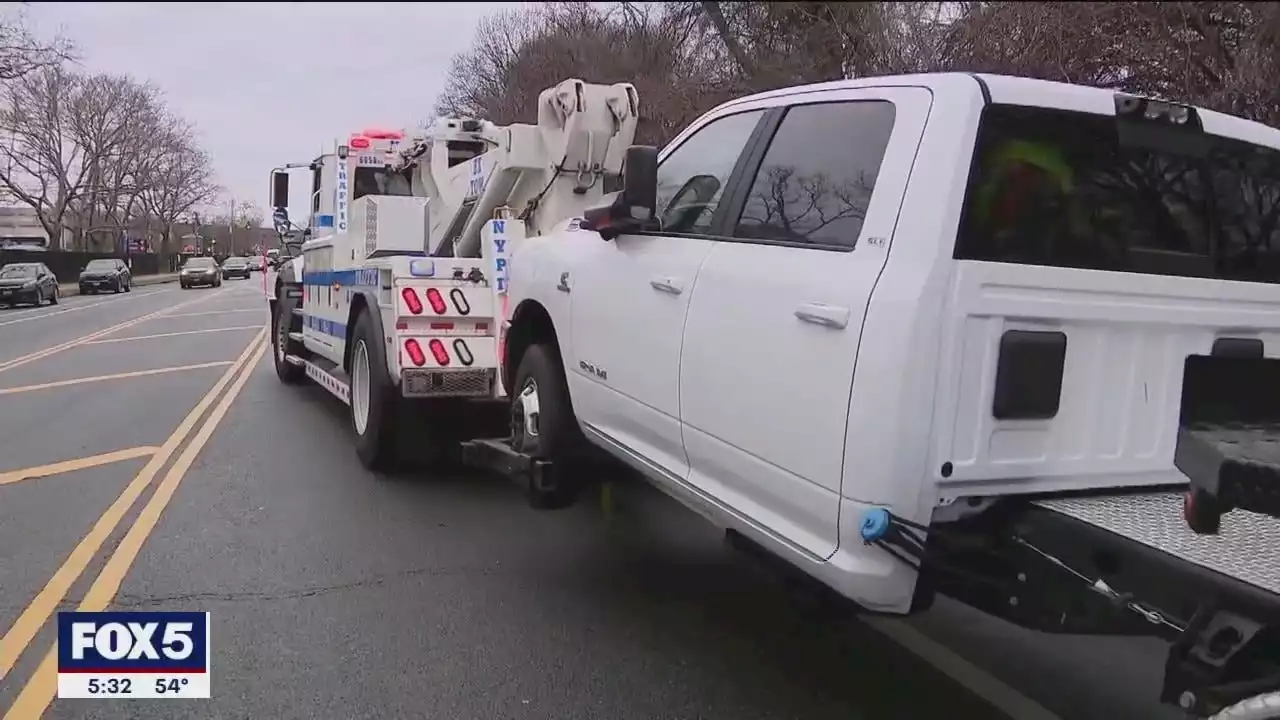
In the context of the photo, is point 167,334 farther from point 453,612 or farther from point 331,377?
point 453,612

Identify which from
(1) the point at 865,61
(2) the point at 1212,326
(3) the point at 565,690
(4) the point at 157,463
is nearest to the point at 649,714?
(3) the point at 565,690

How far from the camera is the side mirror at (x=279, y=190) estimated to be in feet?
41.5

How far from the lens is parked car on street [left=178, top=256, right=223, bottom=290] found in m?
49.2

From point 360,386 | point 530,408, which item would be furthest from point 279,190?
point 530,408

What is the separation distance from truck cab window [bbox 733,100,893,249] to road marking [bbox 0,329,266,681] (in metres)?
3.29

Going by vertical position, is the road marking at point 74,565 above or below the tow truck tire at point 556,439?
below

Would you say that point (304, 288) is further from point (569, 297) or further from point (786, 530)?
point (786, 530)

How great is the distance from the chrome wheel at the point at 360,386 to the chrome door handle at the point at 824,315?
205 inches

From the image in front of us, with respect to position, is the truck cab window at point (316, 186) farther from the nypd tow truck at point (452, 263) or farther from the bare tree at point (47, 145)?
the bare tree at point (47, 145)

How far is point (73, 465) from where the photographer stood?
8039 mm

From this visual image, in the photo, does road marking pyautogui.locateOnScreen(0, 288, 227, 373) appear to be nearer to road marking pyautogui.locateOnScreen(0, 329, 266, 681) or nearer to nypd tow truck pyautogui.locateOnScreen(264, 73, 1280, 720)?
road marking pyautogui.locateOnScreen(0, 329, 266, 681)

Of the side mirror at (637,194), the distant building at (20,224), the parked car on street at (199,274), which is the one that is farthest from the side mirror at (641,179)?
the distant building at (20,224)

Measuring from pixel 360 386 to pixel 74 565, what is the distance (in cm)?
292

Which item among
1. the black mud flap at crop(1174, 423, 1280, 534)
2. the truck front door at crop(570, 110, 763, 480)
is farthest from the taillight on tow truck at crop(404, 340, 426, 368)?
the black mud flap at crop(1174, 423, 1280, 534)
